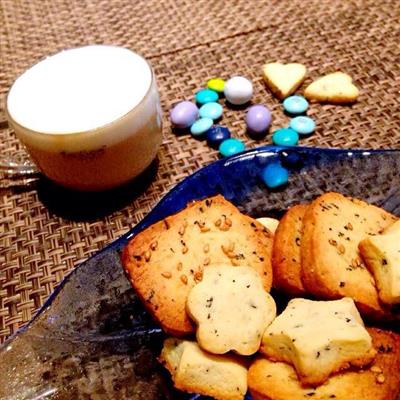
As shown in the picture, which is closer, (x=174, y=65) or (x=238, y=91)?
(x=238, y=91)

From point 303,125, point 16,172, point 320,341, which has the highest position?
point 320,341

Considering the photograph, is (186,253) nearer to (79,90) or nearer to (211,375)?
(211,375)

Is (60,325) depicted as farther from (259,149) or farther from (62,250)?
(259,149)

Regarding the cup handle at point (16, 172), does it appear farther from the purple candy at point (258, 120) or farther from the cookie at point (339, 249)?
the cookie at point (339, 249)

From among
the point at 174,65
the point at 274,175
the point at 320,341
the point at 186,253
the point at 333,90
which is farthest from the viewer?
the point at 174,65

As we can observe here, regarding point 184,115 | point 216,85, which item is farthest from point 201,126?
point 216,85

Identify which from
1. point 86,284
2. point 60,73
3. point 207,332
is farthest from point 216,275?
point 60,73

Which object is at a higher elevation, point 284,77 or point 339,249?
point 339,249
